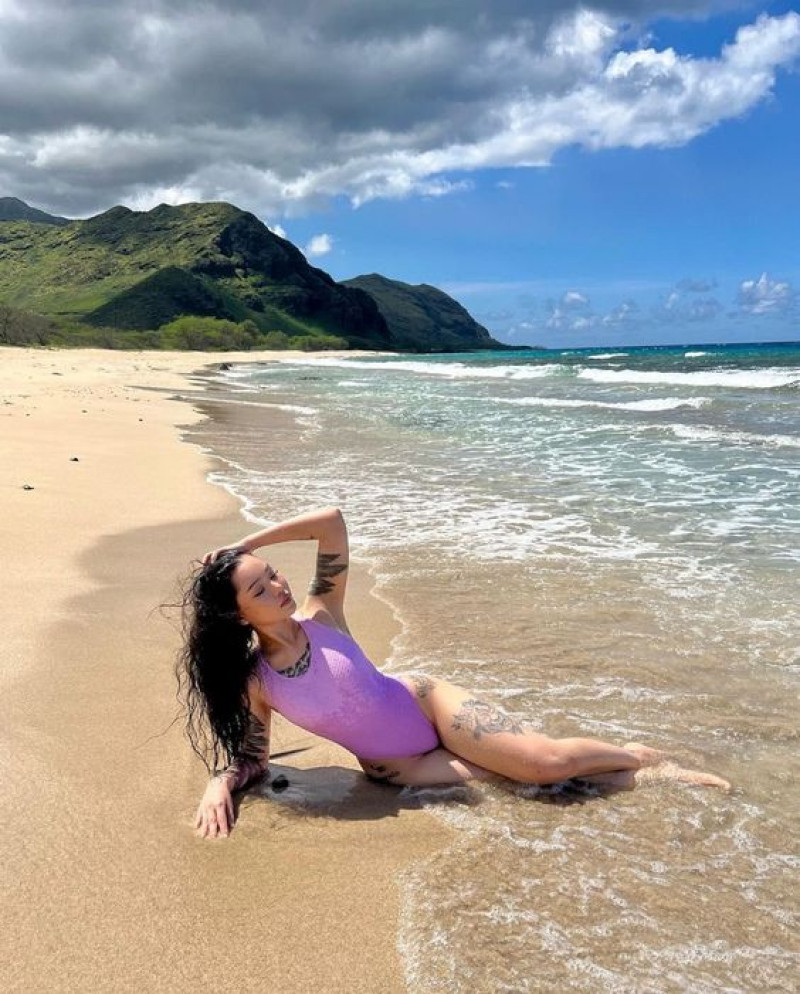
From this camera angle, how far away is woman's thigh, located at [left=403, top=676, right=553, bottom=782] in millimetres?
3492

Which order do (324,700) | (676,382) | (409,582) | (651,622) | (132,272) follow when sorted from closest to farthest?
1. (324,700)
2. (651,622)
3. (409,582)
4. (676,382)
5. (132,272)

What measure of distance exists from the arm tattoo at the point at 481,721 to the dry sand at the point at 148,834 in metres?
0.43

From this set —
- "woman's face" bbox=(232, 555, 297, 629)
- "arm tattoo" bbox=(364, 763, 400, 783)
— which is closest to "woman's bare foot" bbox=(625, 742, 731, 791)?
"arm tattoo" bbox=(364, 763, 400, 783)

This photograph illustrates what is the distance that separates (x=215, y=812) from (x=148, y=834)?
255 mm

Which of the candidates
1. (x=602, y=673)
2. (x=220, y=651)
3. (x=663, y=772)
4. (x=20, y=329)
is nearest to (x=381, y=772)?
(x=220, y=651)

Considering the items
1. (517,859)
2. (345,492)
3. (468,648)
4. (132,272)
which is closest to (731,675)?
(468,648)

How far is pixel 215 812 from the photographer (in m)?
3.20

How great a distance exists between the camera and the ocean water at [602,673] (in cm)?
255

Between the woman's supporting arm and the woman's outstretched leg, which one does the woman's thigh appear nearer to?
the woman's outstretched leg

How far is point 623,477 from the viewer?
11.5m

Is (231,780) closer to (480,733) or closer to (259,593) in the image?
(259,593)

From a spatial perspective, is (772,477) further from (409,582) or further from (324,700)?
(324,700)

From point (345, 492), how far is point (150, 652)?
561 cm

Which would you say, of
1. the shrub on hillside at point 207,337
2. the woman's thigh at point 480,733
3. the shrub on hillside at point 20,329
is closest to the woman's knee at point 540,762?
the woman's thigh at point 480,733
